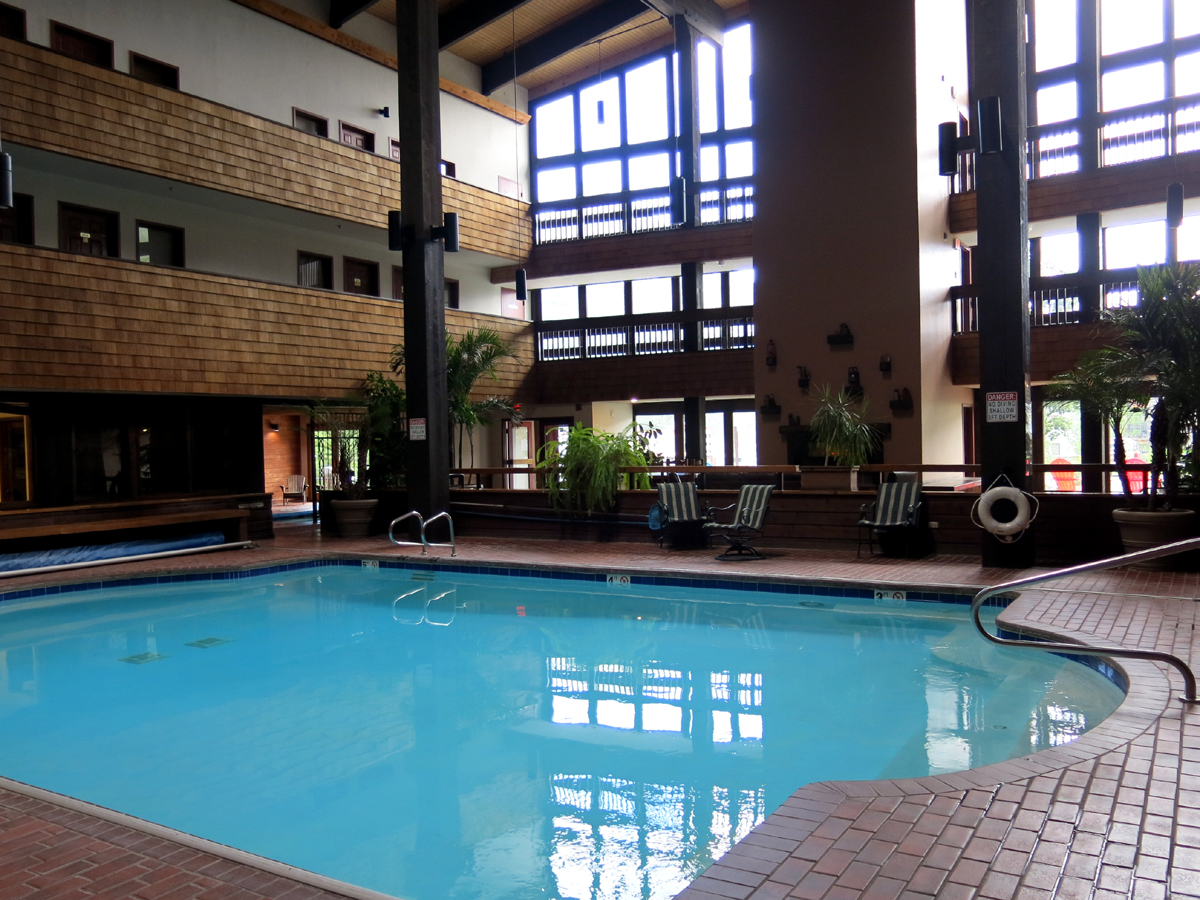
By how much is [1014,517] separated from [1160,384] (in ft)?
5.01

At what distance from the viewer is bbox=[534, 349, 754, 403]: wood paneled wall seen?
15844 millimetres

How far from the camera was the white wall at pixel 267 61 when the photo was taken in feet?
38.7

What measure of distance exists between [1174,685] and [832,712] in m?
1.54

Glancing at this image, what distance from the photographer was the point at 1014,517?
25.4 feet

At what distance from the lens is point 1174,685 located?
4.06m

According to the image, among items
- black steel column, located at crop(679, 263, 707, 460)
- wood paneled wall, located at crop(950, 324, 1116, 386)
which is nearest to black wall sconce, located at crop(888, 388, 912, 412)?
wood paneled wall, located at crop(950, 324, 1116, 386)

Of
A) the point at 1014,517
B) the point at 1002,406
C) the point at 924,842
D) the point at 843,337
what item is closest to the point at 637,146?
the point at 843,337

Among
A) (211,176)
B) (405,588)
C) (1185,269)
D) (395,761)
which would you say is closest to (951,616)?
(1185,269)

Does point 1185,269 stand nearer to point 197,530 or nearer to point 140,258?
point 197,530

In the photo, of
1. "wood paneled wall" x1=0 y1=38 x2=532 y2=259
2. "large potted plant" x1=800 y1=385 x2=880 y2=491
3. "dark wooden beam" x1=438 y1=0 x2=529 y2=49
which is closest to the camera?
"large potted plant" x1=800 y1=385 x2=880 y2=491

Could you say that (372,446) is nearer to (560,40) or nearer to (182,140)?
(182,140)

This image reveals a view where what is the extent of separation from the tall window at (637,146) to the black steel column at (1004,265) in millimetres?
8459

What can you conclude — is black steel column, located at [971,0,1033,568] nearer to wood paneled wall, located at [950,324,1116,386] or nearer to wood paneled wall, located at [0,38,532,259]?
wood paneled wall, located at [950,324,1116,386]

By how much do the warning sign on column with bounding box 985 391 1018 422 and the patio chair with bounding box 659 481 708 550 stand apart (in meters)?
2.99
